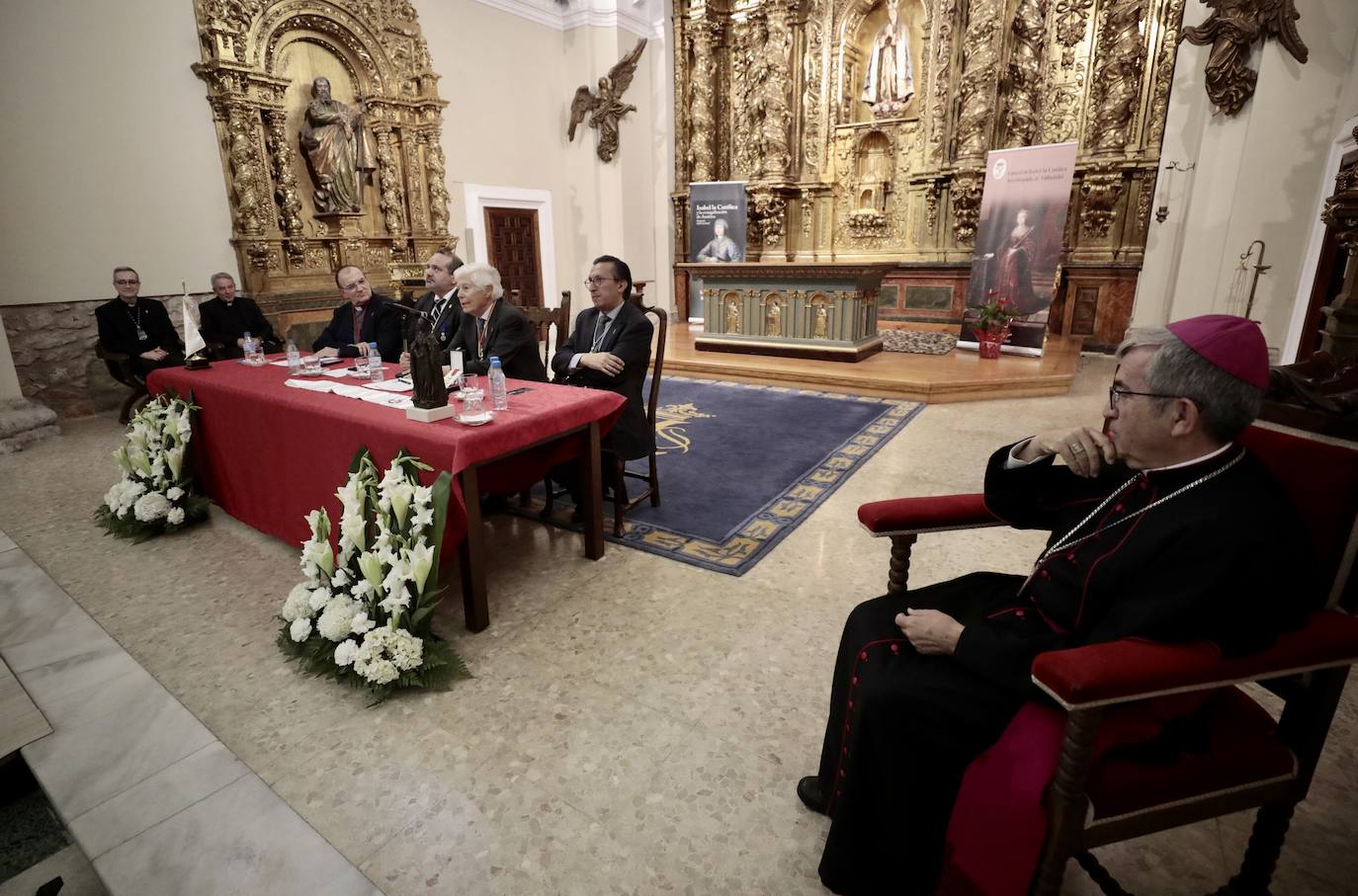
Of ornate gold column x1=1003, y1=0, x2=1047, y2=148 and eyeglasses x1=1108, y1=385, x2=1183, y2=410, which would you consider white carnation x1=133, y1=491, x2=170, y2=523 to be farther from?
ornate gold column x1=1003, y1=0, x2=1047, y2=148

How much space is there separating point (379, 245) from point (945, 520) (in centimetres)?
818

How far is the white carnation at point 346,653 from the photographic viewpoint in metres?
2.19

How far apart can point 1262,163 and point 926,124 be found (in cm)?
421

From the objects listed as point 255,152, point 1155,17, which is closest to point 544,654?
point 255,152

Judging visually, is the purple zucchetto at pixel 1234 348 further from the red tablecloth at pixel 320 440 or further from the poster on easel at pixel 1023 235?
the poster on easel at pixel 1023 235

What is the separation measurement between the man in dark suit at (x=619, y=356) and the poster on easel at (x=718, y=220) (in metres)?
6.67

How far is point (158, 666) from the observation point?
2.38 m

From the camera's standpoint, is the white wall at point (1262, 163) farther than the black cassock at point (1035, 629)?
Yes

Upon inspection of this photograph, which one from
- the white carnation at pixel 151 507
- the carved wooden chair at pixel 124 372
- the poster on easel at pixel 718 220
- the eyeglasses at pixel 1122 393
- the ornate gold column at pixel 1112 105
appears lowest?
the white carnation at pixel 151 507

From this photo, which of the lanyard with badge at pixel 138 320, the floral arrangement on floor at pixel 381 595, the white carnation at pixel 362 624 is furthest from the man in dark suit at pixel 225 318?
the white carnation at pixel 362 624

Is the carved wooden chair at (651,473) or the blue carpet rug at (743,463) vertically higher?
the carved wooden chair at (651,473)

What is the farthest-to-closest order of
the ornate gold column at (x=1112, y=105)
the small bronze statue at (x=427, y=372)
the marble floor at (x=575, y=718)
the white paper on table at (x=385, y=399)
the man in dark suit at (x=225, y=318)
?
the ornate gold column at (x=1112, y=105)
the man in dark suit at (x=225, y=318)
the white paper on table at (x=385, y=399)
the small bronze statue at (x=427, y=372)
the marble floor at (x=575, y=718)

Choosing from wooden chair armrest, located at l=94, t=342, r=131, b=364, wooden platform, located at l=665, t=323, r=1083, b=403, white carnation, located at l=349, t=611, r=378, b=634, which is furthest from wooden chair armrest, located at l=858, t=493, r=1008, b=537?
wooden chair armrest, located at l=94, t=342, r=131, b=364

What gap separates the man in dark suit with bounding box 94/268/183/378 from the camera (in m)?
5.43
